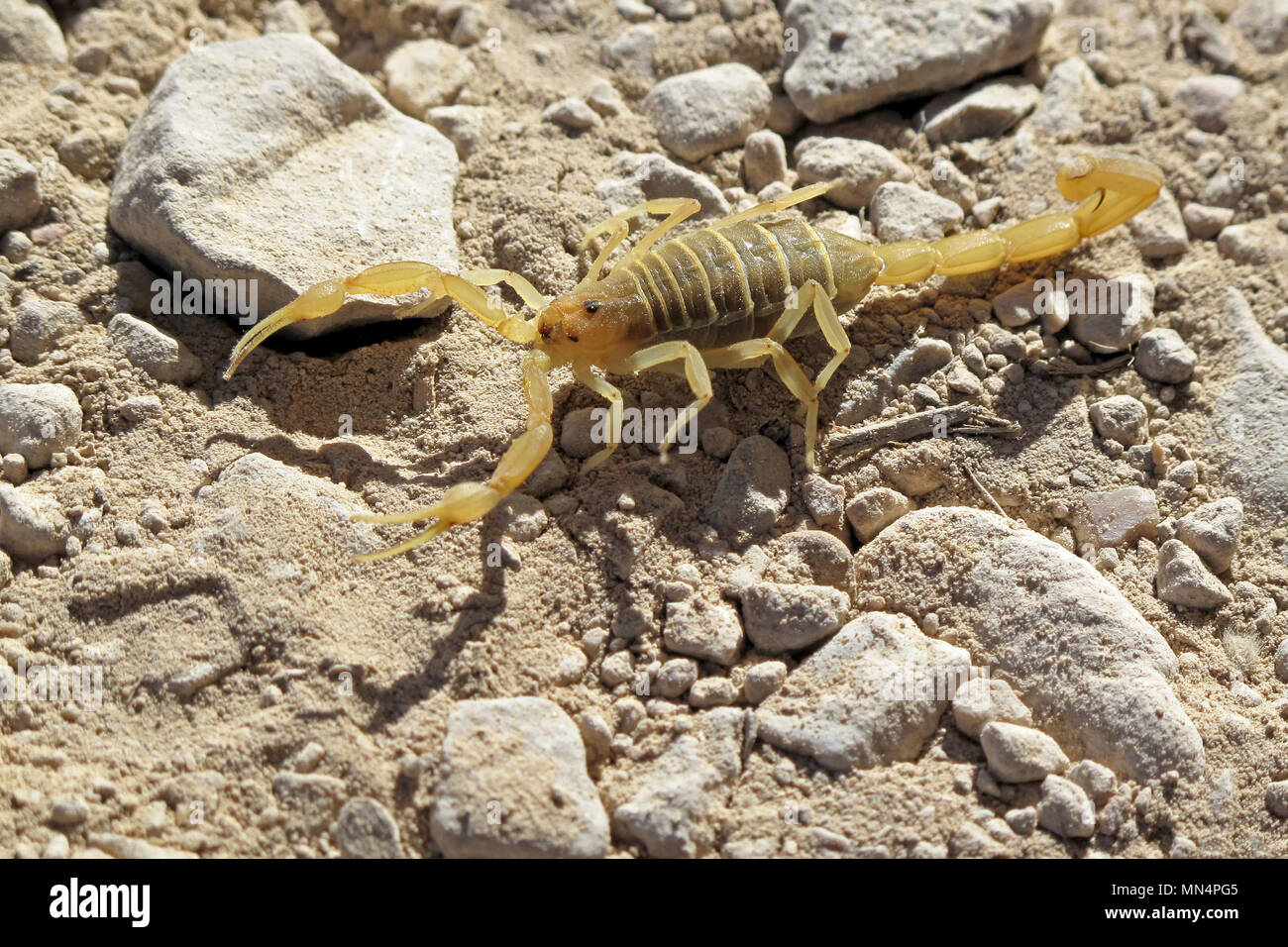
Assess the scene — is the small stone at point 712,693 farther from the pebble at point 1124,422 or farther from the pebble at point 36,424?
the pebble at point 36,424

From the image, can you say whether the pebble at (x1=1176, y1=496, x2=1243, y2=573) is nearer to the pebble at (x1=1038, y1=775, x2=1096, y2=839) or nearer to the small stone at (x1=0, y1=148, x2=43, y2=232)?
the pebble at (x1=1038, y1=775, x2=1096, y2=839)

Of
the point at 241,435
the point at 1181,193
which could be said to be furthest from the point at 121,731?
the point at 1181,193

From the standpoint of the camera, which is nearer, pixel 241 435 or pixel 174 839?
pixel 174 839

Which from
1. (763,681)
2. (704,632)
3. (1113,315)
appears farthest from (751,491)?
(1113,315)

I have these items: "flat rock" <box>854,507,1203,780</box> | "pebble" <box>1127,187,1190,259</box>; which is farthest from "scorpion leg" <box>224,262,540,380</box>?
"pebble" <box>1127,187,1190,259</box>
